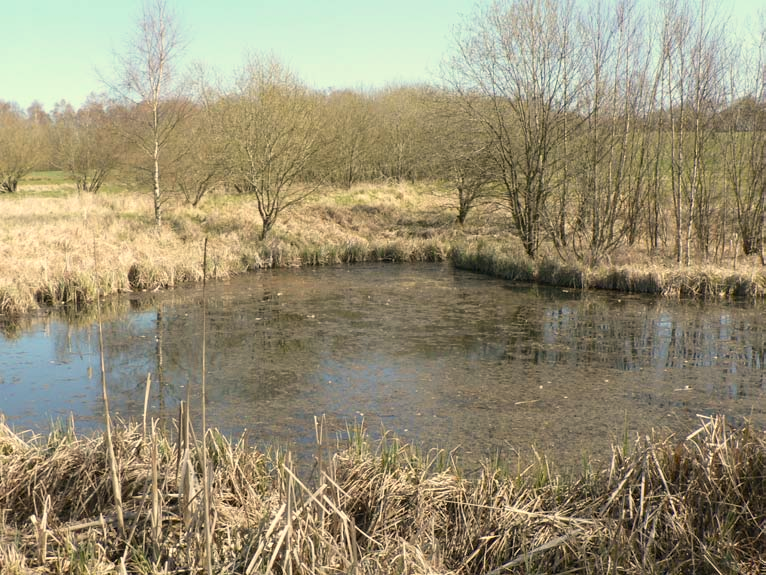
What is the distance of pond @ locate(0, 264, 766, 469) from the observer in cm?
670

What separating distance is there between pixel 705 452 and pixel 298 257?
15059 millimetres

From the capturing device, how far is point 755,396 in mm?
7551

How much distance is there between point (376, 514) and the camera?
4.05m

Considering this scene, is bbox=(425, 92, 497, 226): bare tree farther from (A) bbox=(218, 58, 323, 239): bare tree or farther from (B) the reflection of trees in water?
(B) the reflection of trees in water

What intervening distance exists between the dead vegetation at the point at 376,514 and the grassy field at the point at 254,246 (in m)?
4.29

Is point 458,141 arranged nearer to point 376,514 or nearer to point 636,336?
point 636,336

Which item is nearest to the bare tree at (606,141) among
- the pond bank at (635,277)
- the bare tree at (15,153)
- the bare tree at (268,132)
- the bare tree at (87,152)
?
the pond bank at (635,277)

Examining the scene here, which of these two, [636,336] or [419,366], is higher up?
[636,336]

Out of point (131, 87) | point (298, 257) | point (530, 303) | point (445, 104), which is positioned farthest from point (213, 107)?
point (530, 303)

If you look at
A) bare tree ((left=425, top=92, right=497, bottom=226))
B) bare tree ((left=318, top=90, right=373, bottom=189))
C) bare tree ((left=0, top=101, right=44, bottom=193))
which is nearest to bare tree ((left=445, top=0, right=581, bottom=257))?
bare tree ((left=425, top=92, right=497, bottom=226))

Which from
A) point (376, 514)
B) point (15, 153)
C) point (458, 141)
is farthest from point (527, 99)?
point (15, 153)

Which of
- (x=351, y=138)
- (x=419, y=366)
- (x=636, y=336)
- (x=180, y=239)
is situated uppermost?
(x=351, y=138)

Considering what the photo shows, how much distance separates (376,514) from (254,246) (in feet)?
48.9

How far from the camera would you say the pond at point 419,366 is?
6703mm
